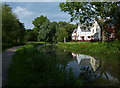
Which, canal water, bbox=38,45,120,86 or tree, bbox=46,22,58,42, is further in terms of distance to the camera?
tree, bbox=46,22,58,42

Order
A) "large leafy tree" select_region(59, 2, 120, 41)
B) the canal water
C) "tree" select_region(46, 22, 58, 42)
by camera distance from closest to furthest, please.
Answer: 1. the canal water
2. "large leafy tree" select_region(59, 2, 120, 41)
3. "tree" select_region(46, 22, 58, 42)

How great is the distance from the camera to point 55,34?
5031 centimetres

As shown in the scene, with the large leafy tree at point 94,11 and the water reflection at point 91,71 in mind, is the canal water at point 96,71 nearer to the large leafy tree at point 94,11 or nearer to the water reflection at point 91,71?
the water reflection at point 91,71

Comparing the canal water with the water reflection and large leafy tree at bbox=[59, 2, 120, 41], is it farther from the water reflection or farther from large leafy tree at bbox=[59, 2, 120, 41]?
large leafy tree at bbox=[59, 2, 120, 41]

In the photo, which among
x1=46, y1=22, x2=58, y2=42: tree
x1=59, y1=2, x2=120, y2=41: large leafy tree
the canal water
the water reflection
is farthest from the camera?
x1=46, y1=22, x2=58, y2=42: tree

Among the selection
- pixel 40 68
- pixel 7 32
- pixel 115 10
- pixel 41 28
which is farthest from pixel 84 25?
Result: pixel 41 28

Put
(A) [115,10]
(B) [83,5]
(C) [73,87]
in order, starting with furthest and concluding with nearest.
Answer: (B) [83,5], (A) [115,10], (C) [73,87]

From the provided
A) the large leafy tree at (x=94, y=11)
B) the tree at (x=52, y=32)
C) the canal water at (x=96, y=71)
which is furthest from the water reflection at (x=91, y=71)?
the tree at (x=52, y=32)

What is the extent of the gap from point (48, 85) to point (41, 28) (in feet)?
160

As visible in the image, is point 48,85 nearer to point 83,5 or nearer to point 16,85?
point 16,85

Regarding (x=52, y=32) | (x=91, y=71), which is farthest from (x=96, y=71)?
(x=52, y=32)

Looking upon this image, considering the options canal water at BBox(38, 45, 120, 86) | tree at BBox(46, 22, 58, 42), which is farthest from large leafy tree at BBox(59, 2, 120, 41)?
tree at BBox(46, 22, 58, 42)

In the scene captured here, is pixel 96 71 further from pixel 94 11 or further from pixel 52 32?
pixel 52 32

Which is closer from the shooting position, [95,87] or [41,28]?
[95,87]
